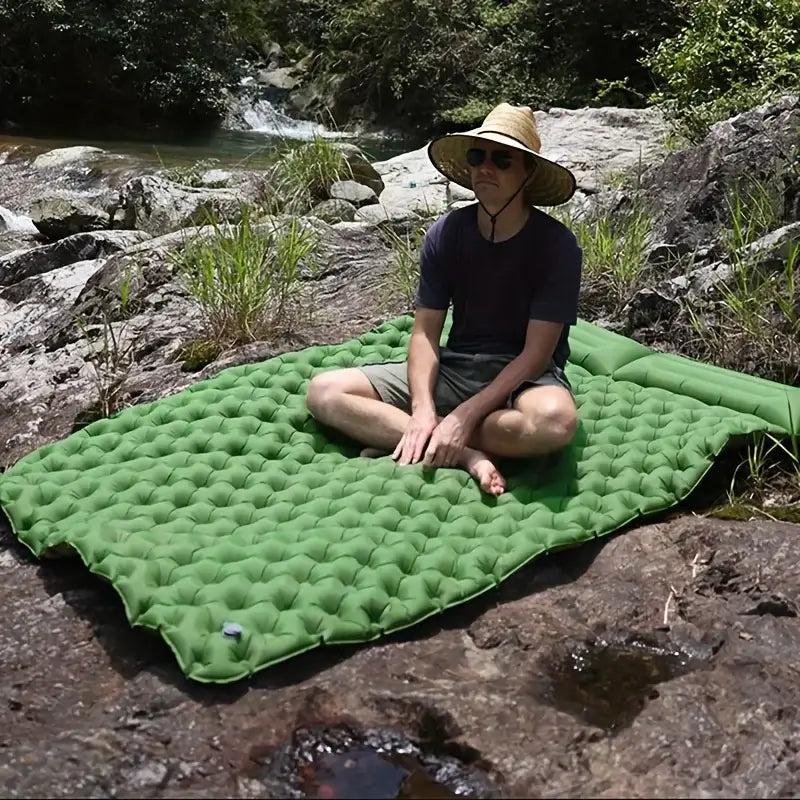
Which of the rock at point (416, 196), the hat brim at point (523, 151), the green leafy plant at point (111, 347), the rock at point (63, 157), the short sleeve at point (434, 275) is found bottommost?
the rock at point (63, 157)

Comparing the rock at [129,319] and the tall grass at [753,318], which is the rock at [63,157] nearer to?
the rock at [129,319]

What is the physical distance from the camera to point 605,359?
3.27 m

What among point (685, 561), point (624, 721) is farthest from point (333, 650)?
point (685, 561)

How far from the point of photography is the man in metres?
2.55

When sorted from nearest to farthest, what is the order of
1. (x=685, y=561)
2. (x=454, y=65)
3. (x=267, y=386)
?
(x=685, y=561) → (x=267, y=386) → (x=454, y=65)

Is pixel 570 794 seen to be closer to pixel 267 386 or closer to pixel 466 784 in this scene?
pixel 466 784

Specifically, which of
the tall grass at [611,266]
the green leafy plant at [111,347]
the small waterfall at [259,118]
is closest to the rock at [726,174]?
the tall grass at [611,266]

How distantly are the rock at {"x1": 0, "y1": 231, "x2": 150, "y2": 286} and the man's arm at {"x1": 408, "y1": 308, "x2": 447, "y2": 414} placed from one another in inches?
127

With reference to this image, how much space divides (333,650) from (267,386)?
1240 millimetres

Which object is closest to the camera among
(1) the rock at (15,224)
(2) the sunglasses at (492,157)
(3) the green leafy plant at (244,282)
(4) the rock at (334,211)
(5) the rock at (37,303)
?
(2) the sunglasses at (492,157)

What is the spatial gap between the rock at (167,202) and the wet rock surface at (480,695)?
4.07 metres

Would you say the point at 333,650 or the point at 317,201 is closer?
the point at 333,650

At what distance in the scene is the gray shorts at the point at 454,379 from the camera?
271cm

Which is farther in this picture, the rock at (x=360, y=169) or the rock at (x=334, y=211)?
the rock at (x=360, y=169)
